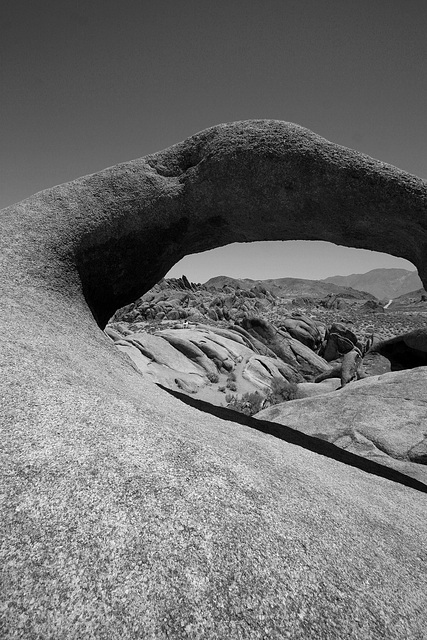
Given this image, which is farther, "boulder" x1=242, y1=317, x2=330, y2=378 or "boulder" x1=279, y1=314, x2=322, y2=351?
"boulder" x1=279, y1=314, x2=322, y2=351

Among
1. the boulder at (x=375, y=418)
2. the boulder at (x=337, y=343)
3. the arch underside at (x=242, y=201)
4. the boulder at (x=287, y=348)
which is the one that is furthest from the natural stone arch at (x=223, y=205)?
the boulder at (x=337, y=343)

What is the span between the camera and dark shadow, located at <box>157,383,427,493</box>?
686 cm

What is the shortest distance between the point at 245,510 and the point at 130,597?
4.11 ft

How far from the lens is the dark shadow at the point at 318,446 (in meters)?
6.86

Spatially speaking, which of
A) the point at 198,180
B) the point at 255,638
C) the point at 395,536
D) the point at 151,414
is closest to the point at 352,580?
the point at 255,638

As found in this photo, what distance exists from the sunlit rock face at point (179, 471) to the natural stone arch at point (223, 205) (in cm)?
3

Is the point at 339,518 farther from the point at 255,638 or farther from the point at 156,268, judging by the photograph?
the point at 156,268

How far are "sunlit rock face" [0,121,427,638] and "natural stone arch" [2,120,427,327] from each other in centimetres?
3

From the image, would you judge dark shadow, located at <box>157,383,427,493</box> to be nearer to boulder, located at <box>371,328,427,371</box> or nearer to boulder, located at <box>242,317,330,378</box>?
boulder, located at <box>371,328,427,371</box>

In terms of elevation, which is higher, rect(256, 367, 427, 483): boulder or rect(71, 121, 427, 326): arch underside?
rect(71, 121, 427, 326): arch underside

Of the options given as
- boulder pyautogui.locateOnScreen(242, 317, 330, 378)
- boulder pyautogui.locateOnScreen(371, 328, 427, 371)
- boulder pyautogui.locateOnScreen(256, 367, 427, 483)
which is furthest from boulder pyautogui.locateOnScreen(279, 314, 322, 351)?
boulder pyautogui.locateOnScreen(256, 367, 427, 483)

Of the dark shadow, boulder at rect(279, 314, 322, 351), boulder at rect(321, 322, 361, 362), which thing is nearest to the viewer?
the dark shadow

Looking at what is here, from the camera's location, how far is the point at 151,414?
15.3ft

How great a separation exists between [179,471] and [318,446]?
499 cm
